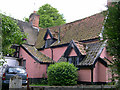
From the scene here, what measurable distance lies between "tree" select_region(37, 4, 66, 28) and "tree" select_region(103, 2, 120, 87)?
33.6 m

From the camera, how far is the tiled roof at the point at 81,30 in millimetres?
18105

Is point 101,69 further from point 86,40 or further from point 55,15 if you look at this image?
point 55,15

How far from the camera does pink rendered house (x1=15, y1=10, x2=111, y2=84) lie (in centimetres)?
1435

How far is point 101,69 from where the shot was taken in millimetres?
14383

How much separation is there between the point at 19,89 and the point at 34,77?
14225mm

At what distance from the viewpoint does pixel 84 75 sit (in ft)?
47.7

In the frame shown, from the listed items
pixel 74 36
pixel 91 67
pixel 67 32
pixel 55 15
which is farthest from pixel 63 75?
pixel 55 15

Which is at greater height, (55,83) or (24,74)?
(24,74)

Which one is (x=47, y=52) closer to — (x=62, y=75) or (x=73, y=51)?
(x=73, y=51)

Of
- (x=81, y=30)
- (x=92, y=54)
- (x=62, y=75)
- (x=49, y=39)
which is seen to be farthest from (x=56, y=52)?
(x=62, y=75)

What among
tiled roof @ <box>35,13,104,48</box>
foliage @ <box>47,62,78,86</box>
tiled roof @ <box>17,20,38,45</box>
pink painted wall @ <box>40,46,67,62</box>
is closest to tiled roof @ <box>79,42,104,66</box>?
foliage @ <box>47,62,78,86</box>

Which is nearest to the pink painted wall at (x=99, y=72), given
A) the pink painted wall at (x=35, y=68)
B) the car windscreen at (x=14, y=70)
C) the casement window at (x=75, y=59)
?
the casement window at (x=75, y=59)

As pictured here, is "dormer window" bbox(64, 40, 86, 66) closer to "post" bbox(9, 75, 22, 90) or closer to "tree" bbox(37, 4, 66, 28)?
"post" bbox(9, 75, 22, 90)

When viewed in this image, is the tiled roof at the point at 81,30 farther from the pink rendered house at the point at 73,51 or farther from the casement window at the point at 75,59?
the casement window at the point at 75,59
